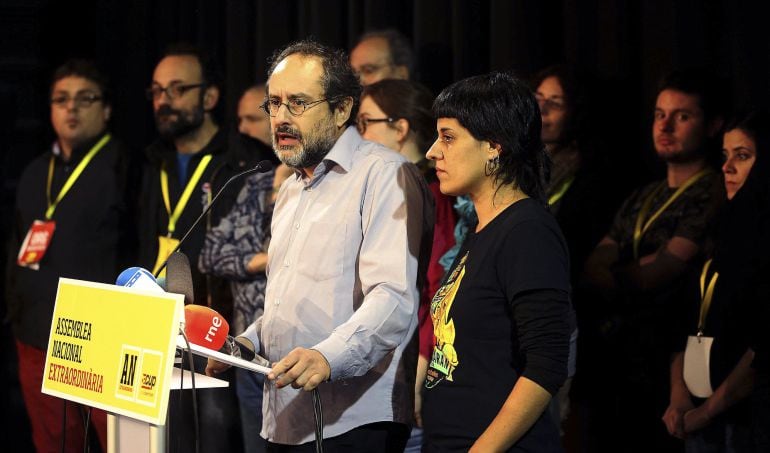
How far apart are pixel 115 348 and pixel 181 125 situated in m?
2.32

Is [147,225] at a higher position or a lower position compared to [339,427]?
higher

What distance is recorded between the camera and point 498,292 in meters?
2.07

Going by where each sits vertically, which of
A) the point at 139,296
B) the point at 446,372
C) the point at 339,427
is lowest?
the point at 339,427

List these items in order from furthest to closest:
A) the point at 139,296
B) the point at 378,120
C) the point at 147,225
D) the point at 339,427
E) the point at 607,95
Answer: the point at 147,225
the point at 607,95
the point at 378,120
the point at 339,427
the point at 139,296

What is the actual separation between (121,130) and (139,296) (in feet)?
13.3

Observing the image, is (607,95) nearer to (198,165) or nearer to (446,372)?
(198,165)

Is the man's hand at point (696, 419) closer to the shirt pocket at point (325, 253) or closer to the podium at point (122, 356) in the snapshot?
the shirt pocket at point (325, 253)

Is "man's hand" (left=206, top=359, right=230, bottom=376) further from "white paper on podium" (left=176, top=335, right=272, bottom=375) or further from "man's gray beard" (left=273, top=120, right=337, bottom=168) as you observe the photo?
"man's gray beard" (left=273, top=120, right=337, bottom=168)

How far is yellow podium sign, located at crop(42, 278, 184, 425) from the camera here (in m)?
1.85

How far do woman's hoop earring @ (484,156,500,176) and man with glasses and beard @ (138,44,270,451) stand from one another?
184 centimetres

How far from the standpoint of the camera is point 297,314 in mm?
2447

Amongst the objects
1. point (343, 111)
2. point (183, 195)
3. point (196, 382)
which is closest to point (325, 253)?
point (343, 111)

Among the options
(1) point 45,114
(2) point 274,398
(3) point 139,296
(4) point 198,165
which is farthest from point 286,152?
(1) point 45,114

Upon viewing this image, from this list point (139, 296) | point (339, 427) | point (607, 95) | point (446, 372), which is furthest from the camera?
point (607, 95)
